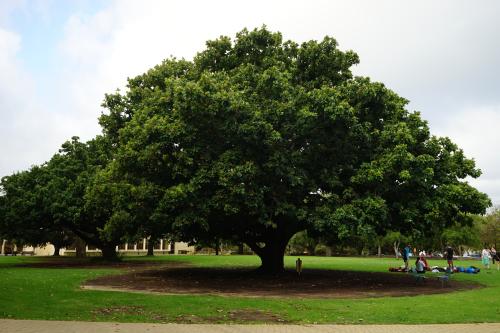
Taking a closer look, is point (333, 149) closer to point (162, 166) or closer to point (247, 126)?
point (247, 126)

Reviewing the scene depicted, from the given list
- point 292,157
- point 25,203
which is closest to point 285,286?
point 292,157

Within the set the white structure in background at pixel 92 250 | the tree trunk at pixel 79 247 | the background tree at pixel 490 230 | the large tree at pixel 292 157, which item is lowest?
the white structure in background at pixel 92 250

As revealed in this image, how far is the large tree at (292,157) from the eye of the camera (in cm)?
2047

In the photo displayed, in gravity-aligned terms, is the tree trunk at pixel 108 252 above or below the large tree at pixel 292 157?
below

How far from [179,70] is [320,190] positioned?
36.0ft

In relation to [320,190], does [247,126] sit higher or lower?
higher

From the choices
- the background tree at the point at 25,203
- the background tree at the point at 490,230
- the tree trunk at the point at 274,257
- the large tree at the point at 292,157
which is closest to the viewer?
the large tree at the point at 292,157

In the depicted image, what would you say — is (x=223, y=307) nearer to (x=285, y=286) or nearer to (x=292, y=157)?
(x=285, y=286)

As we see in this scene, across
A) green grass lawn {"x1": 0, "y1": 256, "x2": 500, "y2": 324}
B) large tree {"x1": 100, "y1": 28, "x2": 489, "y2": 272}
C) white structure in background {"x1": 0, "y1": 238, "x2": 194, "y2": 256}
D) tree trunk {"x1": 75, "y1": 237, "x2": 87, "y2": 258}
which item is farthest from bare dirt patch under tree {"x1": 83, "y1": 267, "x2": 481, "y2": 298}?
white structure in background {"x1": 0, "y1": 238, "x2": 194, "y2": 256}

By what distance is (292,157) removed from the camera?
21688 millimetres

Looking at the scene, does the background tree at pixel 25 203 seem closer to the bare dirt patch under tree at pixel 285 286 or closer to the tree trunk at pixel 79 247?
the bare dirt patch under tree at pixel 285 286

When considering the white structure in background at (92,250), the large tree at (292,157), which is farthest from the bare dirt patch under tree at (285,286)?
the white structure in background at (92,250)

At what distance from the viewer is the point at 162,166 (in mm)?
21562

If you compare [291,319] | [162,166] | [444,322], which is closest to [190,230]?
[162,166]
